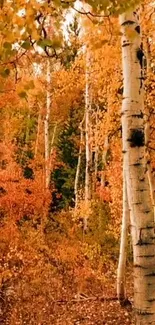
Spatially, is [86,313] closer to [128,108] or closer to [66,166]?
[128,108]

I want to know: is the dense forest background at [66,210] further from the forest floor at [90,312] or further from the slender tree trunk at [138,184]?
the slender tree trunk at [138,184]

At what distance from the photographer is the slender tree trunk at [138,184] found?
338cm

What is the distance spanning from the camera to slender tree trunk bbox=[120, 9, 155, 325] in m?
3.38

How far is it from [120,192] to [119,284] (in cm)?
485

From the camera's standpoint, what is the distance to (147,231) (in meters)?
3.45

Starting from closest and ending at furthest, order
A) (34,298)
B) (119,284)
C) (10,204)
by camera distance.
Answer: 1. (119,284)
2. (34,298)
3. (10,204)

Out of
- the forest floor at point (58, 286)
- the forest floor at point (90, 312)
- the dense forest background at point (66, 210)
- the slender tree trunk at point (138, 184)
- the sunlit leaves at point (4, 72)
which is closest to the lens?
the sunlit leaves at point (4, 72)

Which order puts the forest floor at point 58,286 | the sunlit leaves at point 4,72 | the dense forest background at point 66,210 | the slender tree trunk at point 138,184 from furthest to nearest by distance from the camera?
the forest floor at point 58,286
the dense forest background at point 66,210
the slender tree trunk at point 138,184
the sunlit leaves at point 4,72

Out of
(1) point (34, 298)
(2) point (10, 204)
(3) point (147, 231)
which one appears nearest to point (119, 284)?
(1) point (34, 298)

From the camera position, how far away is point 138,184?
348cm

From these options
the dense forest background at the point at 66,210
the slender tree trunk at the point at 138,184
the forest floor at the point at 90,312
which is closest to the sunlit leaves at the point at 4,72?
the dense forest background at the point at 66,210

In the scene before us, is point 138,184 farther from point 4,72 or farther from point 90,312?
point 90,312

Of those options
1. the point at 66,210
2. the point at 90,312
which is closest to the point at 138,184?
the point at 90,312

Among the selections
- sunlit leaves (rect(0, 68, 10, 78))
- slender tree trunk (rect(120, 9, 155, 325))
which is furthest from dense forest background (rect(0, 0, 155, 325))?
slender tree trunk (rect(120, 9, 155, 325))
